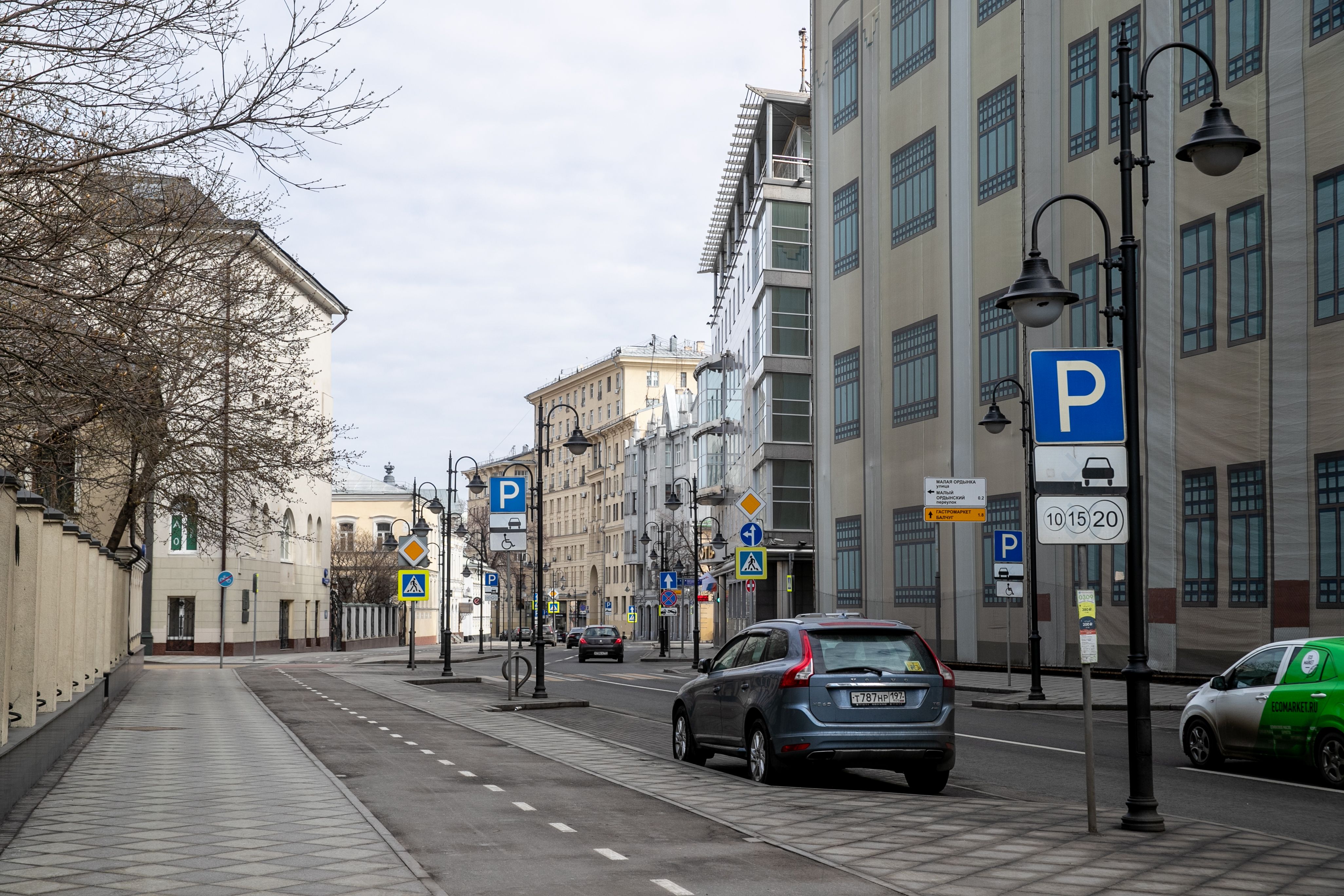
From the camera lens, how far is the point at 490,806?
11.9 m

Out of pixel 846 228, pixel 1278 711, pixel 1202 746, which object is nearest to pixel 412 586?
pixel 846 228

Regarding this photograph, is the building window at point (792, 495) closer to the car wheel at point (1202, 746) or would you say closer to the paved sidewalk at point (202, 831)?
the paved sidewalk at point (202, 831)

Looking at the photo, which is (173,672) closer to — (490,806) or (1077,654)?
(1077,654)

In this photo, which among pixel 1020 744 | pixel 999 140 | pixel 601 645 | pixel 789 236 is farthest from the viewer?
pixel 789 236

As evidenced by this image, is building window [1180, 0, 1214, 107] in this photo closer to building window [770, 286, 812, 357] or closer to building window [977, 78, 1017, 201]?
building window [977, 78, 1017, 201]

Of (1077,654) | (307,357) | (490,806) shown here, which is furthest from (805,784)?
(307,357)

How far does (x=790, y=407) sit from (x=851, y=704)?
47.5 meters

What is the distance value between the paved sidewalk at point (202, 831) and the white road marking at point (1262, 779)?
28.6 feet

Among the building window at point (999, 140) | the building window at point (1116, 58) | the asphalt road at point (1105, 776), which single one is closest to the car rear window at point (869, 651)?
the asphalt road at point (1105, 776)

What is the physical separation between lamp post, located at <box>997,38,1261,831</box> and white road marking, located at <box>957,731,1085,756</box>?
20.4 feet

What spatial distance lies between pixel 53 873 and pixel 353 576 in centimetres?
10074

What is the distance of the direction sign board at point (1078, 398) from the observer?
10547 millimetres

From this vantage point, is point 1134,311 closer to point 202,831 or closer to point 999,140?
point 202,831

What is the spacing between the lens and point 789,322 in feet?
199
